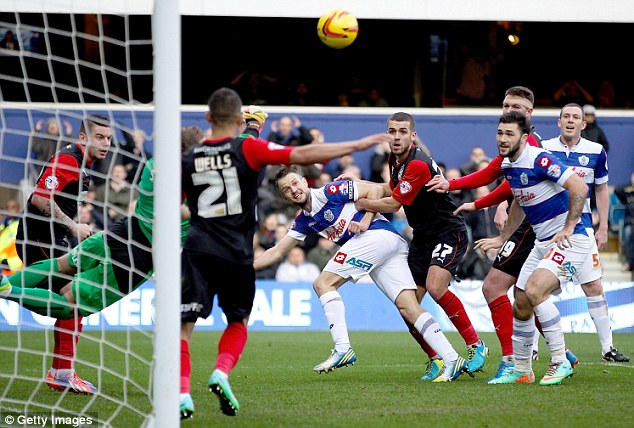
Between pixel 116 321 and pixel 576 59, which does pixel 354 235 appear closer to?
pixel 116 321

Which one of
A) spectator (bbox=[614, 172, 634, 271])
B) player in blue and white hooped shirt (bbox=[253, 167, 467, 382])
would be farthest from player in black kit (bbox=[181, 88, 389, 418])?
spectator (bbox=[614, 172, 634, 271])

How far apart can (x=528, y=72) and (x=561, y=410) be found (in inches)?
638

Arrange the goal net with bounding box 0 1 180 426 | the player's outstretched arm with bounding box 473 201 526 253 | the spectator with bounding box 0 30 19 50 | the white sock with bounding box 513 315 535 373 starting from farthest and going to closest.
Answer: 1. the spectator with bounding box 0 30 19 50
2. the player's outstretched arm with bounding box 473 201 526 253
3. the white sock with bounding box 513 315 535 373
4. the goal net with bounding box 0 1 180 426

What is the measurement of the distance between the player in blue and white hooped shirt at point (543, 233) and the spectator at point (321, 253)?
8808mm

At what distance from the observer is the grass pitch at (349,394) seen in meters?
6.51

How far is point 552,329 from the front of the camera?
8438 mm

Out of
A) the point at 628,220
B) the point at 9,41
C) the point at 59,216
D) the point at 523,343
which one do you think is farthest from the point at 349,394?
the point at 628,220

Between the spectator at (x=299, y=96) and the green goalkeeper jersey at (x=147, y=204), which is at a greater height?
the spectator at (x=299, y=96)

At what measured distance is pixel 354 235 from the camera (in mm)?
9570

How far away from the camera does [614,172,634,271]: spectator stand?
59.1ft

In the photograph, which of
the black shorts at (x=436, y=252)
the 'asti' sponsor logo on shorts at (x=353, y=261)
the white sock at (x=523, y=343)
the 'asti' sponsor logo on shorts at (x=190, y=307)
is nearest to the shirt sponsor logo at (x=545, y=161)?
the white sock at (x=523, y=343)

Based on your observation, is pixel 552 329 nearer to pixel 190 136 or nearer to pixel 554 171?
pixel 554 171

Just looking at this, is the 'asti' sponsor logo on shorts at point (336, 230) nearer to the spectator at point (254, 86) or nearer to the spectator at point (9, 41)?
the spectator at point (9, 41)

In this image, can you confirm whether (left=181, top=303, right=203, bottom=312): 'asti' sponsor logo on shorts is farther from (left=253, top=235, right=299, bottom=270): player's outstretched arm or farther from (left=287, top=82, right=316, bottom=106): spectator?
(left=287, top=82, right=316, bottom=106): spectator
